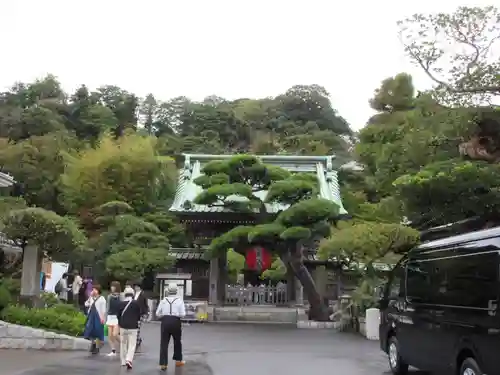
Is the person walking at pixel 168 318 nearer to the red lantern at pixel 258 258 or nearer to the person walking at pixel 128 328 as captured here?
the person walking at pixel 128 328

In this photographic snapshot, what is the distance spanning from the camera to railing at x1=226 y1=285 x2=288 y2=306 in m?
25.5

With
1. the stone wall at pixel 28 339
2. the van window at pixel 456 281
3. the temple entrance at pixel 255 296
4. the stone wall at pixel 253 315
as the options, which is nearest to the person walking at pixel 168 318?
the stone wall at pixel 28 339

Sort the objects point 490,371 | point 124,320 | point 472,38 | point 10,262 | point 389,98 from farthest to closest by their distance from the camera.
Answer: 1. point 389,98
2. point 10,262
3. point 472,38
4. point 124,320
5. point 490,371

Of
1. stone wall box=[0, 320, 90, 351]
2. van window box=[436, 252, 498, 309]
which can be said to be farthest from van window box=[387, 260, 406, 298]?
stone wall box=[0, 320, 90, 351]

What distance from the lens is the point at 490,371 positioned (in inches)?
252

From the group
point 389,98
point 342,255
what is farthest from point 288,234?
point 389,98

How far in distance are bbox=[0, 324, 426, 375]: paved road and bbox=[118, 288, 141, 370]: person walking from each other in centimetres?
26

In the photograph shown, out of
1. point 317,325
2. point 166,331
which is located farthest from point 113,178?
point 166,331

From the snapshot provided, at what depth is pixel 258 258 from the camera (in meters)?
25.9

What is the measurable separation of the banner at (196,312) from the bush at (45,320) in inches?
372

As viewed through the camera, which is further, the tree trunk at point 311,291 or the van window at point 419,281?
the tree trunk at point 311,291

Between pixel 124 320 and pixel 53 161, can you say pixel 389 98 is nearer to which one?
pixel 53 161

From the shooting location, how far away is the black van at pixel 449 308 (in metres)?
6.63

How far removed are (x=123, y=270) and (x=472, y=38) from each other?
15.0 meters
